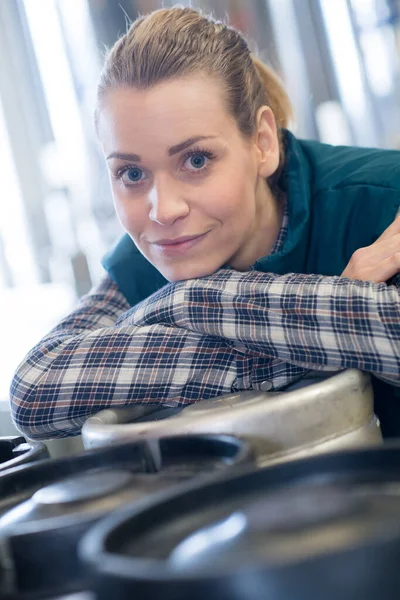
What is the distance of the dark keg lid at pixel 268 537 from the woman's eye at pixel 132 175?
659mm

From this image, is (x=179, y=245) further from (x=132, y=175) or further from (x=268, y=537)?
(x=268, y=537)

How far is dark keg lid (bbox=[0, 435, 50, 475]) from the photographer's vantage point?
558 millimetres

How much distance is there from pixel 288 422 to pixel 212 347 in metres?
0.21

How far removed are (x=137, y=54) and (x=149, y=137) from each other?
142 mm

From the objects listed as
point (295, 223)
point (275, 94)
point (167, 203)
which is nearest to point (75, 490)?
point (167, 203)

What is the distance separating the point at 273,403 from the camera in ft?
1.98

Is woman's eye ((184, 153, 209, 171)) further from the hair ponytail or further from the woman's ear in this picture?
the hair ponytail

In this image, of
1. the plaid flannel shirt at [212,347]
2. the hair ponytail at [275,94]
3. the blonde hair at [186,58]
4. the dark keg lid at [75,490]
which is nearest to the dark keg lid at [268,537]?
the dark keg lid at [75,490]

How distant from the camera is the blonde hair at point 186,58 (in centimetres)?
97

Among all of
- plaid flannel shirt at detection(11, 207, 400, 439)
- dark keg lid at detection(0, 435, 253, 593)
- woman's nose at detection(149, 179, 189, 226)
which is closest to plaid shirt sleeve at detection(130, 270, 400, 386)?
plaid flannel shirt at detection(11, 207, 400, 439)

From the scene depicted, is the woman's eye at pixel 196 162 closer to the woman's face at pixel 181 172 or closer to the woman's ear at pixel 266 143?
the woman's face at pixel 181 172

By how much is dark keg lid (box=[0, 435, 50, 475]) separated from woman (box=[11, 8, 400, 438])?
0.17 m

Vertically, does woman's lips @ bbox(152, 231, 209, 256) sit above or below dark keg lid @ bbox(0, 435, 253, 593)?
above

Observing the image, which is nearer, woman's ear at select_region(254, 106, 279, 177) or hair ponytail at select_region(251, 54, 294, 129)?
woman's ear at select_region(254, 106, 279, 177)
